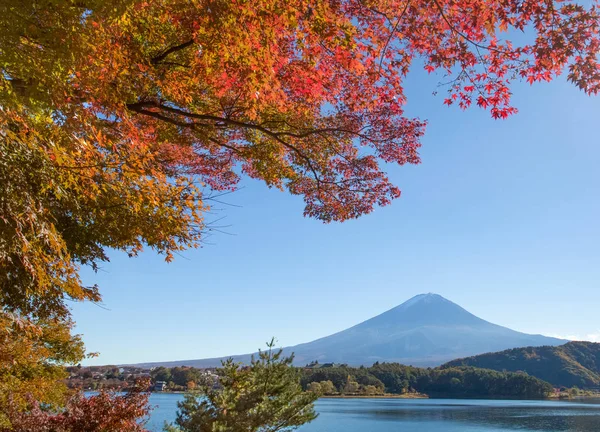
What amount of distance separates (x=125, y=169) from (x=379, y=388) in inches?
3556

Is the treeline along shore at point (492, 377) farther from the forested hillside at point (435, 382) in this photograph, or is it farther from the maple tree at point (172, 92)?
the maple tree at point (172, 92)

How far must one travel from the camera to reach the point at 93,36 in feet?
10.6

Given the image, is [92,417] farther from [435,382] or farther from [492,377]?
[435,382]

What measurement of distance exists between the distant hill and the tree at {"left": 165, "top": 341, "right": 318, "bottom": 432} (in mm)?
96472

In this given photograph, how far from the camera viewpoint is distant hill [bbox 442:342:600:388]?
87125 millimetres

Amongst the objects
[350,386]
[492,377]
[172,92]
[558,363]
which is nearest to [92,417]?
[172,92]

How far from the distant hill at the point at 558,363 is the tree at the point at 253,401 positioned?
96472 mm

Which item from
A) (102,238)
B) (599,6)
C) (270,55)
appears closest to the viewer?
(599,6)

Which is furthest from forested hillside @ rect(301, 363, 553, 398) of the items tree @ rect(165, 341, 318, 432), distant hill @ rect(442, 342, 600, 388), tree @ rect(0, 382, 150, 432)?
tree @ rect(165, 341, 318, 432)

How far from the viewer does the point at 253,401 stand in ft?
24.7

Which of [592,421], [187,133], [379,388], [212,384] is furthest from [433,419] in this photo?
[187,133]

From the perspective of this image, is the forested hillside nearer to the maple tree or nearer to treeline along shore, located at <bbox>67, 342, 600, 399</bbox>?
treeline along shore, located at <bbox>67, 342, 600, 399</bbox>

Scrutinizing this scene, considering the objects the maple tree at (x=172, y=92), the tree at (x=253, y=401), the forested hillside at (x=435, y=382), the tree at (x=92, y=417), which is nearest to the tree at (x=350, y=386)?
the forested hillside at (x=435, y=382)

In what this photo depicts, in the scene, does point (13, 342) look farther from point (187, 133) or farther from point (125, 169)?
point (125, 169)
